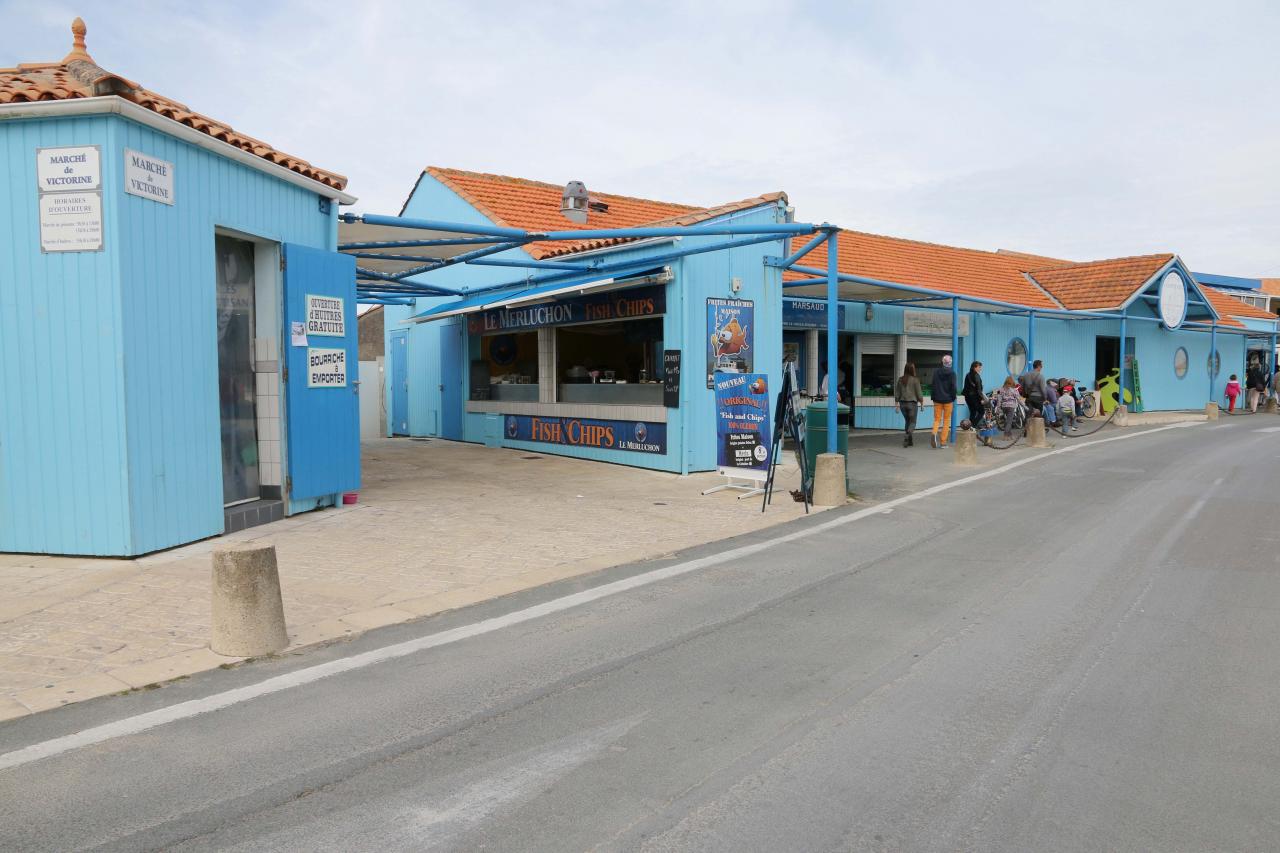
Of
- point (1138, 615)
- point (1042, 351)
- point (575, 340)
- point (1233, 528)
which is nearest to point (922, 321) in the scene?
point (1042, 351)

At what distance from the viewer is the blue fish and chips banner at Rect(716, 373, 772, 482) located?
1105 centimetres

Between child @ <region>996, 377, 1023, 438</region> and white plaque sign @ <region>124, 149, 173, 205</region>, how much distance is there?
50.5ft

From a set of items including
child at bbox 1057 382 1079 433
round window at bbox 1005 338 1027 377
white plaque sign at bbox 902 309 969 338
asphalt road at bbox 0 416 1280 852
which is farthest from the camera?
round window at bbox 1005 338 1027 377

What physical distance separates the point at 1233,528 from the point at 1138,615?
3964 millimetres

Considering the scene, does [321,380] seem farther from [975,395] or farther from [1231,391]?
[1231,391]

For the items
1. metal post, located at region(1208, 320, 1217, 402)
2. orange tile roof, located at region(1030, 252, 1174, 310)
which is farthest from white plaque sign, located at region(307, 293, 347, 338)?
metal post, located at region(1208, 320, 1217, 402)

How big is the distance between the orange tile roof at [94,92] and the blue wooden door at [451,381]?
9.14 m

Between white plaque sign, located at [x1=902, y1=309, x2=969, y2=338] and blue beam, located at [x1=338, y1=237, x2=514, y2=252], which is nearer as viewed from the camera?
blue beam, located at [x1=338, y1=237, x2=514, y2=252]

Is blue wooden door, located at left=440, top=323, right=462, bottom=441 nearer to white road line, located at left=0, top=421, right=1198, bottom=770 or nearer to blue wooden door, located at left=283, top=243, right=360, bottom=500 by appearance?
blue wooden door, located at left=283, top=243, right=360, bottom=500

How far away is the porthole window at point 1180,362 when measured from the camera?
→ 2884 cm

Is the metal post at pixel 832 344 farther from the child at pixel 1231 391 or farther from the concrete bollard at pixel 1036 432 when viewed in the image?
the child at pixel 1231 391

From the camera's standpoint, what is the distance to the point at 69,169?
23.6 feet

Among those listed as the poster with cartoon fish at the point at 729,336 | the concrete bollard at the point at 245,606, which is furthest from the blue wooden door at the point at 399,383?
the concrete bollard at the point at 245,606

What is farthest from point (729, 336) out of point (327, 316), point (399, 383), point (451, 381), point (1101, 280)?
point (1101, 280)
